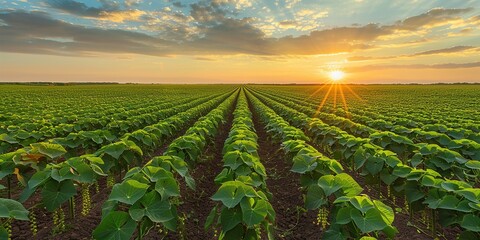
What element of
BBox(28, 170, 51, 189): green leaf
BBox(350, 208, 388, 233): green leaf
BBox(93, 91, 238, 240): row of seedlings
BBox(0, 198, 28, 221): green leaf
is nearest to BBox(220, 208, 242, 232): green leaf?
BBox(93, 91, 238, 240): row of seedlings

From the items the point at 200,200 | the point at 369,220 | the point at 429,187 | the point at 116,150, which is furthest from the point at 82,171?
the point at 429,187

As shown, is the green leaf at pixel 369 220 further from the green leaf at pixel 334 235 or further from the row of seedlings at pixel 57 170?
the row of seedlings at pixel 57 170

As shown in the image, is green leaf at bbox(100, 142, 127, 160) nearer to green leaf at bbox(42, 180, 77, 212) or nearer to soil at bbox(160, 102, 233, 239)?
green leaf at bbox(42, 180, 77, 212)

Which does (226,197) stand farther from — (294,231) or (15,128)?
(15,128)

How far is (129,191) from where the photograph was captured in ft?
11.9

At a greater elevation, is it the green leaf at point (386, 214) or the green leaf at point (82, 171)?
the green leaf at point (82, 171)

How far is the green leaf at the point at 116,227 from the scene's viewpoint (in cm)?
324

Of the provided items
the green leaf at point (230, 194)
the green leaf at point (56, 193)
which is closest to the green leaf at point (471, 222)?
the green leaf at point (230, 194)

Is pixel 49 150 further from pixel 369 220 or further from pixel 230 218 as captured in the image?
pixel 369 220

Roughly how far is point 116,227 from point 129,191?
0.44 metres

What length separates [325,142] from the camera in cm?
954

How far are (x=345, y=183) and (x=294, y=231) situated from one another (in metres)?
1.92

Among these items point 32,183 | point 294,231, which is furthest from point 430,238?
point 32,183

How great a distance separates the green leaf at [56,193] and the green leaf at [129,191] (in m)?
1.07
